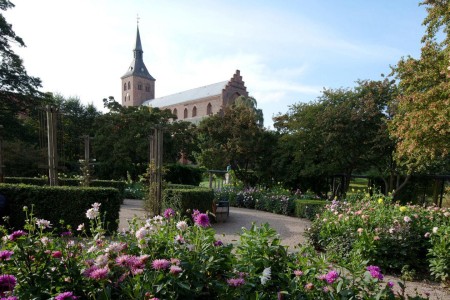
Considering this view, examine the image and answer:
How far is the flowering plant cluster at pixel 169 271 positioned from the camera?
1548 millimetres

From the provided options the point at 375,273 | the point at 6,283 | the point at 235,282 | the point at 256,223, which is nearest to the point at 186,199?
the point at 256,223

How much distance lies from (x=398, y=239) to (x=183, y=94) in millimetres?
52333

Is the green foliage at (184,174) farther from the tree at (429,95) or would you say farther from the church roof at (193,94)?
the church roof at (193,94)

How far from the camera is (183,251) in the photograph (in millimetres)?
1851

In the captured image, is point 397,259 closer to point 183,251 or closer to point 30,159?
point 183,251

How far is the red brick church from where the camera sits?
45.4 m

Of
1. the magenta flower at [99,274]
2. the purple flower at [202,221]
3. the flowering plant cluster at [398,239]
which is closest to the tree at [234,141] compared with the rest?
the flowering plant cluster at [398,239]

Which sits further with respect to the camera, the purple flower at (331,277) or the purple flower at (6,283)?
the purple flower at (331,277)

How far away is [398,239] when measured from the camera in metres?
4.25

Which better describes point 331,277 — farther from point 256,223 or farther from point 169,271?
point 256,223

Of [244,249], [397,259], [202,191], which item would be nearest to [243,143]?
[202,191]

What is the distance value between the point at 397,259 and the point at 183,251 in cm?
371

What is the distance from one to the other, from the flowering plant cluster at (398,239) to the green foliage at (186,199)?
371 centimetres

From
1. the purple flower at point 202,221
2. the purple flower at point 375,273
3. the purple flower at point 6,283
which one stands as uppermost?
the purple flower at point 202,221
